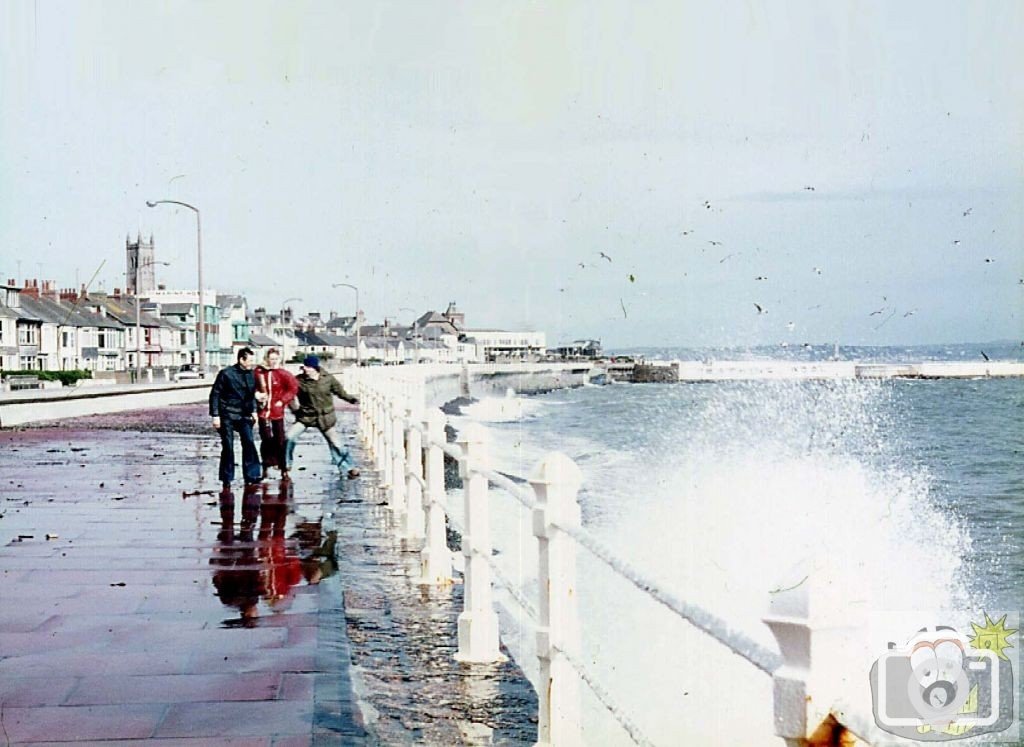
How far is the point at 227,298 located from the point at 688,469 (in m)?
107

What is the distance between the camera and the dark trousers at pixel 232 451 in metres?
16.0

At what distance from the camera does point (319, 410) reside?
17.8m

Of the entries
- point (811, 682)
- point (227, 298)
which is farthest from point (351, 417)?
point (227, 298)

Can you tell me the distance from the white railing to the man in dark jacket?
16.0 ft

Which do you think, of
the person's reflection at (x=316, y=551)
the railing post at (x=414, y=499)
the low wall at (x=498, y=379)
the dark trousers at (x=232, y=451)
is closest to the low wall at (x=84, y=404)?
the dark trousers at (x=232, y=451)

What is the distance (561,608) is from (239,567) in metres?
5.29

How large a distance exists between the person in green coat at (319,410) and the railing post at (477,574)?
33.5 feet

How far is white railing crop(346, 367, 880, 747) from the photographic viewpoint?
8.52 ft

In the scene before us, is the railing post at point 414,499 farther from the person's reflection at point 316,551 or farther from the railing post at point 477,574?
the railing post at point 477,574

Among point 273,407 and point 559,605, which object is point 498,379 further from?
point 559,605

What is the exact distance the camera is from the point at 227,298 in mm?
148500

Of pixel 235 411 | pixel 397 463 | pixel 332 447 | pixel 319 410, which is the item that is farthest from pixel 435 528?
pixel 319 410

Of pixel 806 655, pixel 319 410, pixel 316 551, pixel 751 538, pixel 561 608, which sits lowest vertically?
pixel 751 538

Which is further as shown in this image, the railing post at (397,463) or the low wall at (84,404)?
the low wall at (84,404)
